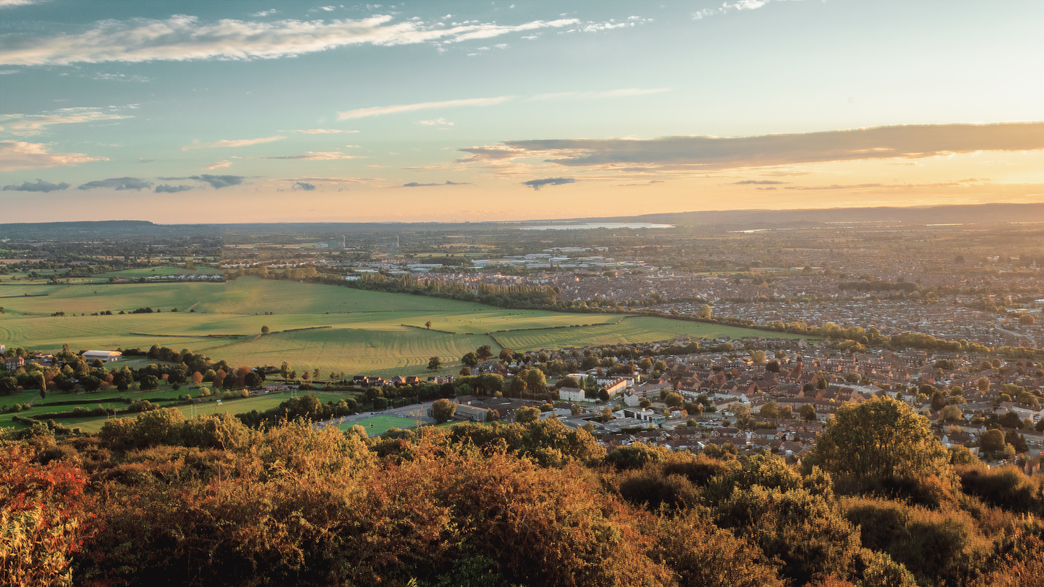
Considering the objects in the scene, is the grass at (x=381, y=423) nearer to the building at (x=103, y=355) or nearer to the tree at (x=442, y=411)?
the tree at (x=442, y=411)

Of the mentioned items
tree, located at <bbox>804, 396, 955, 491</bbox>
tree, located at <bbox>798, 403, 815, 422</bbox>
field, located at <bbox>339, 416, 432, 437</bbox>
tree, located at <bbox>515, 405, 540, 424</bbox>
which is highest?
tree, located at <bbox>804, 396, 955, 491</bbox>

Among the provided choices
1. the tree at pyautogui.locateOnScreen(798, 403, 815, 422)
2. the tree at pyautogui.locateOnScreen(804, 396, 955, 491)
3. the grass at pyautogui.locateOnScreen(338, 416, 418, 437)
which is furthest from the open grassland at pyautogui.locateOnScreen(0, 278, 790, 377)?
the tree at pyautogui.locateOnScreen(804, 396, 955, 491)

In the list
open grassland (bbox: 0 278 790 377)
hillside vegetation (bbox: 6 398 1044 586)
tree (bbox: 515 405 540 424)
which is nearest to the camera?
hillside vegetation (bbox: 6 398 1044 586)

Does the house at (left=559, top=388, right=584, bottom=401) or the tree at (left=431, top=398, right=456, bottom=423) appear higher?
the tree at (left=431, top=398, right=456, bottom=423)

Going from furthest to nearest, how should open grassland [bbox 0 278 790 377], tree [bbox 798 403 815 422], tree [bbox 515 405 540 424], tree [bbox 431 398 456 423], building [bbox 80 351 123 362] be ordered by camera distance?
open grassland [bbox 0 278 790 377], building [bbox 80 351 123 362], tree [bbox 431 398 456 423], tree [bbox 798 403 815 422], tree [bbox 515 405 540 424]

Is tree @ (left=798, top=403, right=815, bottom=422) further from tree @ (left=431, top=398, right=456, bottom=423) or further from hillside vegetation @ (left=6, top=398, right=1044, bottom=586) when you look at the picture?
hillside vegetation @ (left=6, top=398, right=1044, bottom=586)

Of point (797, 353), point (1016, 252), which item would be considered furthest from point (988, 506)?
point (1016, 252)

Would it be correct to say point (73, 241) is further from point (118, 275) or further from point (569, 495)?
point (569, 495)
